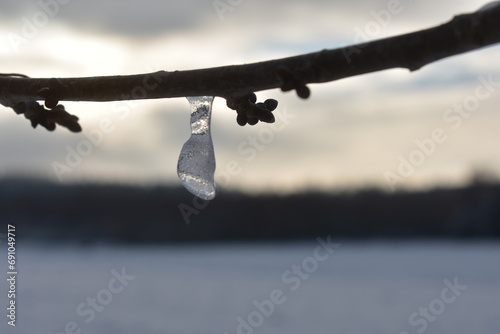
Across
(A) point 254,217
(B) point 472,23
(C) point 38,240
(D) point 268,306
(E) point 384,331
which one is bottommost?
(B) point 472,23

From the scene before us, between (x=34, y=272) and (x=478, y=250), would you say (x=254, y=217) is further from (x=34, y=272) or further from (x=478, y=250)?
(x=34, y=272)

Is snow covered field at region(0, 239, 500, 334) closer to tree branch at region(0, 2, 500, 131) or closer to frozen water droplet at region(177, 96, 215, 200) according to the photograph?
frozen water droplet at region(177, 96, 215, 200)

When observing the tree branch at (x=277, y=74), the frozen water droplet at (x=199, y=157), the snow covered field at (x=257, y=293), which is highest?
the snow covered field at (x=257, y=293)

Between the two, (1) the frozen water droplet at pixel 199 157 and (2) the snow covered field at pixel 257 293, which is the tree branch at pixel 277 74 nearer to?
(1) the frozen water droplet at pixel 199 157

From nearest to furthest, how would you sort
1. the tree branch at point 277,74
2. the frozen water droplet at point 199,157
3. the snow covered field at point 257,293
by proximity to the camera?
the tree branch at point 277,74
the frozen water droplet at point 199,157
the snow covered field at point 257,293

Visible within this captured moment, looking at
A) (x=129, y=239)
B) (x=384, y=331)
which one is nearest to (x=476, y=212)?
(x=129, y=239)

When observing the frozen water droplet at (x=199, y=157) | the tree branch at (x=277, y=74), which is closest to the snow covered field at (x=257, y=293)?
the frozen water droplet at (x=199, y=157)
